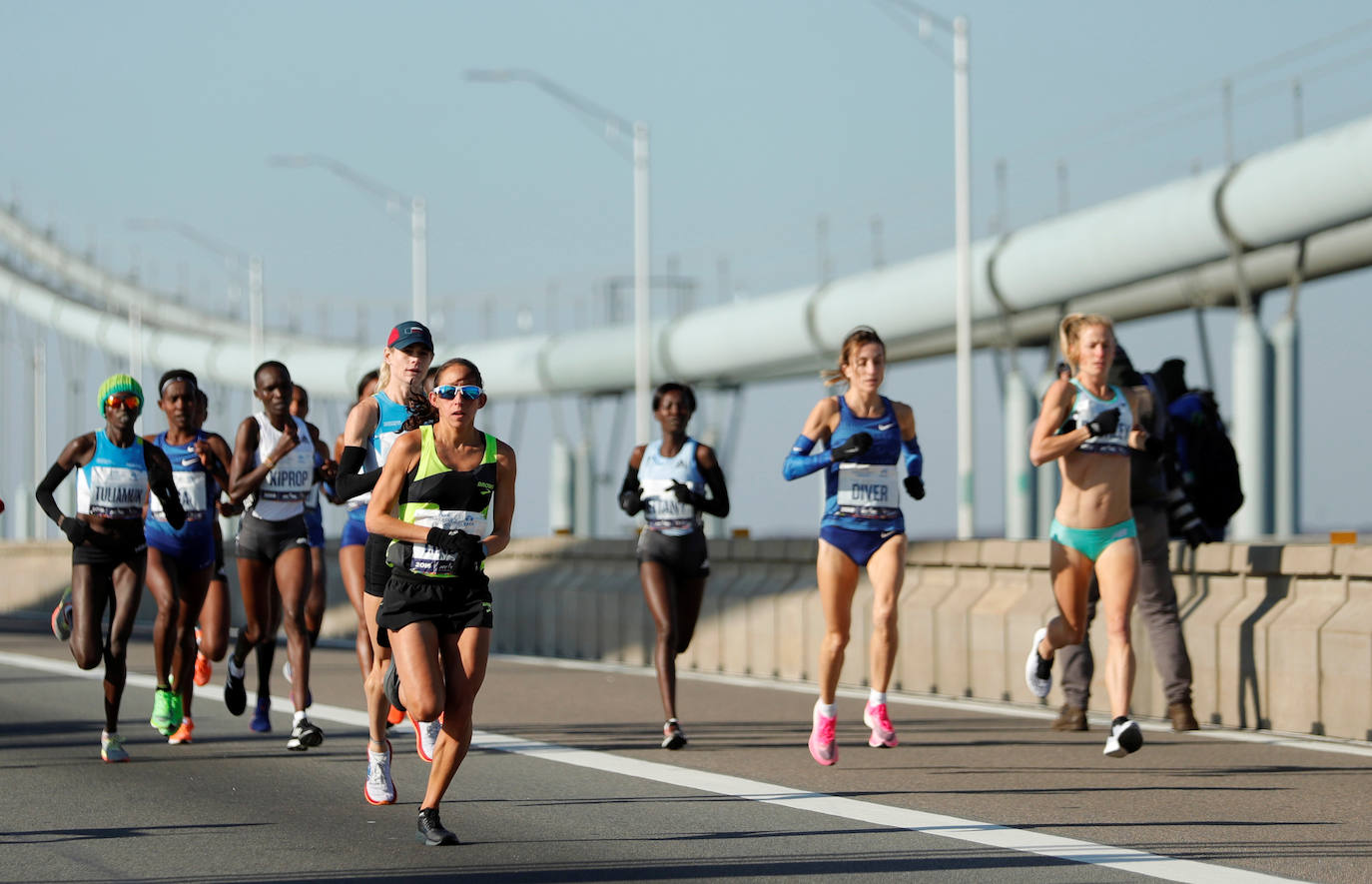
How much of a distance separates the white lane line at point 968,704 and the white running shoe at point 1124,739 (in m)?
Answer: 1.21

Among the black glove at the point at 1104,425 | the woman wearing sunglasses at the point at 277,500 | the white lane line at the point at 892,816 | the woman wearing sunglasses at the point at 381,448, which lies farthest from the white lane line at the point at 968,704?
the woman wearing sunglasses at the point at 381,448

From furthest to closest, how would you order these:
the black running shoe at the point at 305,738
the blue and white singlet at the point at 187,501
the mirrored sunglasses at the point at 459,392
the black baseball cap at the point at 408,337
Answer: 1. the blue and white singlet at the point at 187,501
2. the black running shoe at the point at 305,738
3. the black baseball cap at the point at 408,337
4. the mirrored sunglasses at the point at 459,392

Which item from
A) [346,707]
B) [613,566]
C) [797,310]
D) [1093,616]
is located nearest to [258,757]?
[346,707]

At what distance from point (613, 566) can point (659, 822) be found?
34.0ft

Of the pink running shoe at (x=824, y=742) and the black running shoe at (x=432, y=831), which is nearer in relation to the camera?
the black running shoe at (x=432, y=831)

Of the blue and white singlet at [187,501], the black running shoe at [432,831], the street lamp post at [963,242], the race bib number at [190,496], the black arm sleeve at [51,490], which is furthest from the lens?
the street lamp post at [963,242]

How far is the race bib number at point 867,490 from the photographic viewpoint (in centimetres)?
1012

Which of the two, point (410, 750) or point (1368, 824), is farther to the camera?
point (410, 750)

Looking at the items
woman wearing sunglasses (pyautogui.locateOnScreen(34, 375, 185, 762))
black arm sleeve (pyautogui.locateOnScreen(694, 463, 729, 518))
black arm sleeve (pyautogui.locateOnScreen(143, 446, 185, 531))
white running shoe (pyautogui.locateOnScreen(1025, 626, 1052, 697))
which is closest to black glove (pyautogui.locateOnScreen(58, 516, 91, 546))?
woman wearing sunglasses (pyautogui.locateOnScreen(34, 375, 185, 762))

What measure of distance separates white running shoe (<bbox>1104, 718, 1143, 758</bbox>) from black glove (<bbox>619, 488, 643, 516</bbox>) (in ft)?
9.31

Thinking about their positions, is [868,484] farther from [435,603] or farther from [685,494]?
[435,603]

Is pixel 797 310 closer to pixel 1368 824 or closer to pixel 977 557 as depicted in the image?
pixel 977 557

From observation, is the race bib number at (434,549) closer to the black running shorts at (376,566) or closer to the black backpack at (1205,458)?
the black running shorts at (376,566)

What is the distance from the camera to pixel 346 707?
1321cm
